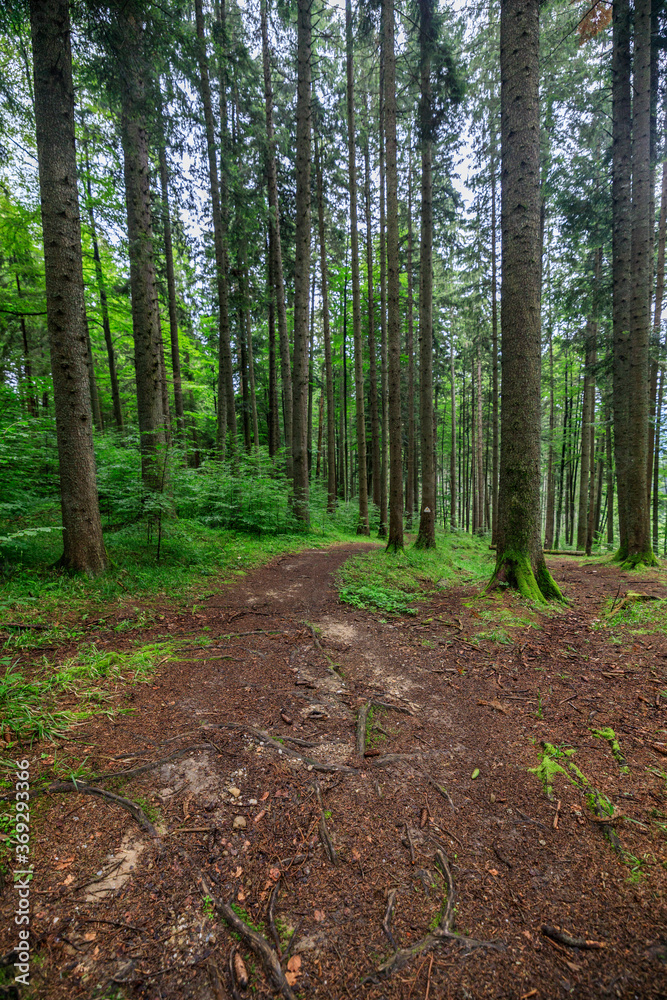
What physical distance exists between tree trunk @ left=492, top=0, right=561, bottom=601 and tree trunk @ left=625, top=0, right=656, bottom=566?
14.5 ft

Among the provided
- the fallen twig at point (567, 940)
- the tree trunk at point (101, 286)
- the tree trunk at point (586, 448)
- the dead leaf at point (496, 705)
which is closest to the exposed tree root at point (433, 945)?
the fallen twig at point (567, 940)

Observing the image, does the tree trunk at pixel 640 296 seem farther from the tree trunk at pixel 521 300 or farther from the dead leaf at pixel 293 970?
the dead leaf at pixel 293 970

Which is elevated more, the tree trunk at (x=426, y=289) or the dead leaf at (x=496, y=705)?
→ the tree trunk at (x=426, y=289)

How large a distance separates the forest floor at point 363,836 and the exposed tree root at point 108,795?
3cm

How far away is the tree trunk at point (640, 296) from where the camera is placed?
25.3 ft

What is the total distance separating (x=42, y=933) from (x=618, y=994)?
7.16ft

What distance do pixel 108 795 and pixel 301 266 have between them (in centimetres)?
1219

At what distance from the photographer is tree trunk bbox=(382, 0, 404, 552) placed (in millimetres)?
7816

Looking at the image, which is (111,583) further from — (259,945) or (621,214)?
(621,214)

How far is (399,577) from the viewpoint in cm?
743

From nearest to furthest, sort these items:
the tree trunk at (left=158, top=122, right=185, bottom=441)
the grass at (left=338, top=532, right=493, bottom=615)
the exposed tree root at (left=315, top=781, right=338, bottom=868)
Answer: the exposed tree root at (left=315, top=781, right=338, bottom=868)
the grass at (left=338, top=532, right=493, bottom=615)
the tree trunk at (left=158, top=122, right=185, bottom=441)

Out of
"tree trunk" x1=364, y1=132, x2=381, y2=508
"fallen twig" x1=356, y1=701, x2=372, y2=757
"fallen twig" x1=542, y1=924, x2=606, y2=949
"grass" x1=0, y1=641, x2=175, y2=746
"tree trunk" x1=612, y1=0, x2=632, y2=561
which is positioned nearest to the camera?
"fallen twig" x1=542, y1=924, x2=606, y2=949

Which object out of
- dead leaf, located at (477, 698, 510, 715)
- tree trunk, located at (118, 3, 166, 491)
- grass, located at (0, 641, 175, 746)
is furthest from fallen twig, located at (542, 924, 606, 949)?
tree trunk, located at (118, 3, 166, 491)

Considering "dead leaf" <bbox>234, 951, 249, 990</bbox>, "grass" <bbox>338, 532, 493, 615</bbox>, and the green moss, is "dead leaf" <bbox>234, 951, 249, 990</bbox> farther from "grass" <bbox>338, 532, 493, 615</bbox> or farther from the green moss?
"grass" <bbox>338, 532, 493, 615</bbox>
